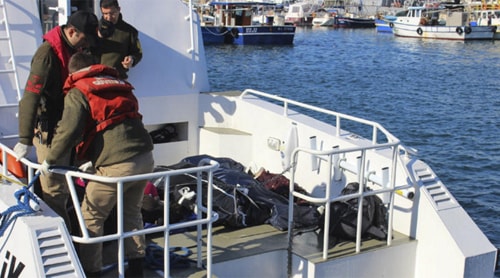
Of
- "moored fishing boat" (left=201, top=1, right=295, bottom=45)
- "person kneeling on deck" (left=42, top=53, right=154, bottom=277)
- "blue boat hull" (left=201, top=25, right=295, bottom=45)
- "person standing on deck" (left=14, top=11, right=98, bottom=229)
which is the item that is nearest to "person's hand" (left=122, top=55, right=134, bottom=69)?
"person standing on deck" (left=14, top=11, right=98, bottom=229)

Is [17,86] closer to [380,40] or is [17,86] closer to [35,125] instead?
[35,125]

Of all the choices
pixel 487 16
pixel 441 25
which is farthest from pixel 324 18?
pixel 487 16

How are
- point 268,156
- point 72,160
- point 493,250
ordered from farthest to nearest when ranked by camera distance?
point 268,156
point 493,250
point 72,160

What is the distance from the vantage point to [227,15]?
5119 centimetres

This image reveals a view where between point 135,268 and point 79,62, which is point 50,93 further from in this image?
point 135,268

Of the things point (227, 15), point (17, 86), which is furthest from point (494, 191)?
point (227, 15)

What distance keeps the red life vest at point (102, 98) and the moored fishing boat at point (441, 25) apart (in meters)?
52.5

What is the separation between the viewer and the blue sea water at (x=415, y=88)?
47.5 ft

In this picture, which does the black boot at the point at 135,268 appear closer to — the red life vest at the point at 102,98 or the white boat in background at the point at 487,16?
the red life vest at the point at 102,98

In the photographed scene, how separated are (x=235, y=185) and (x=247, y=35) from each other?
142 ft

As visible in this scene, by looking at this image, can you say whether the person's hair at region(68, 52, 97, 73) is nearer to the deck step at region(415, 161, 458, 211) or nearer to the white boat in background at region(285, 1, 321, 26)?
the deck step at region(415, 161, 458, 211)

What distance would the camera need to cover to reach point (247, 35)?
48.8m

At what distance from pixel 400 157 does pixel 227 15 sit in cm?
4660

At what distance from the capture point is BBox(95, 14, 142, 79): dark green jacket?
6398 mm
